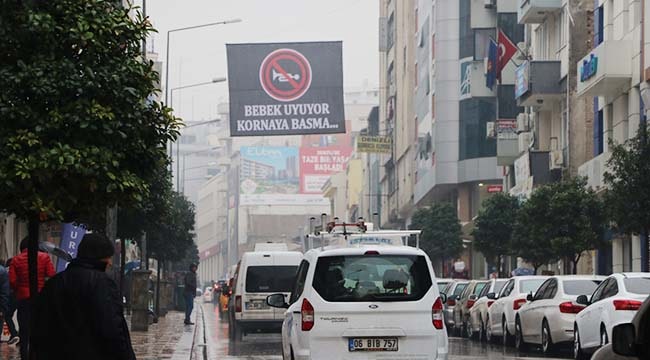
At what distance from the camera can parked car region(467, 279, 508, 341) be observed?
3477cm

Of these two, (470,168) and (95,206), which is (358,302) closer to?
(95,206)

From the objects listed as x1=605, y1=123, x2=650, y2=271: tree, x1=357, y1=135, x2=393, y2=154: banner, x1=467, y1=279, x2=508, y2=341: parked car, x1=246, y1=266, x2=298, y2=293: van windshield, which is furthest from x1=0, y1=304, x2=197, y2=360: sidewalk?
x1=357, y1=135, x2=393, y2=154: banner

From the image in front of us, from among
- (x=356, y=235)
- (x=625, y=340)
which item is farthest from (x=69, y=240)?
(x=625, y=340)

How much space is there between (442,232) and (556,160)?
19.6 metres

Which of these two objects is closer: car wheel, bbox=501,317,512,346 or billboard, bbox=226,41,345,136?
car wheel, bbox=501,317,512,346

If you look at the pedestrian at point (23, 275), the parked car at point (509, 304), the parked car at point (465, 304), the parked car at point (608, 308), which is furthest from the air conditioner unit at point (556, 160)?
the pedestrian at point (23, 275)

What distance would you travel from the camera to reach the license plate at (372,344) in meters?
17.6

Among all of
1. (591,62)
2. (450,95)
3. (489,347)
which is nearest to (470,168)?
(450,95)

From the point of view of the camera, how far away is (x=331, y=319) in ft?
57.8

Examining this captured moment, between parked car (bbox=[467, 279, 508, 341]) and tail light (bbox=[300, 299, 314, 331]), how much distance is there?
16.3 metres

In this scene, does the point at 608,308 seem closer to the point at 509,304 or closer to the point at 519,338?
the point at 519,338

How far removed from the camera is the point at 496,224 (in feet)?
194

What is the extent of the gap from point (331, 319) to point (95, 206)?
2.89 meters

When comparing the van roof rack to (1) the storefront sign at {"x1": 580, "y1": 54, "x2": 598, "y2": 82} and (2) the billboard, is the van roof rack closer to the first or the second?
(2) the billboard
